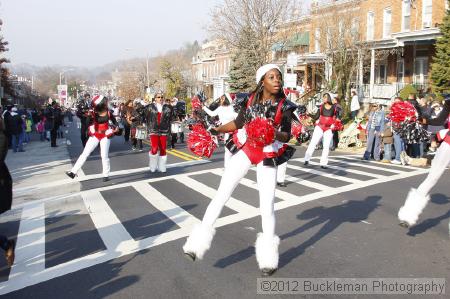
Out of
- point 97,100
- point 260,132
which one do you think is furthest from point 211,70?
point 260,132

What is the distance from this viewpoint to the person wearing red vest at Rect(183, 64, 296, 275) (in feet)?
16.4

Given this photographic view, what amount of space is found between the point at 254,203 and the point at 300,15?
24.8 m

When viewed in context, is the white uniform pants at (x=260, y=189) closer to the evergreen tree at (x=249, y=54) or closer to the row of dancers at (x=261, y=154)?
the row of dancers at (x=261, y=154)

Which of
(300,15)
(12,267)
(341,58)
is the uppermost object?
(300,15)

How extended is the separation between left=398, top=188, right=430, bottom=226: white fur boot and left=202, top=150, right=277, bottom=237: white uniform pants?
7.73 feet

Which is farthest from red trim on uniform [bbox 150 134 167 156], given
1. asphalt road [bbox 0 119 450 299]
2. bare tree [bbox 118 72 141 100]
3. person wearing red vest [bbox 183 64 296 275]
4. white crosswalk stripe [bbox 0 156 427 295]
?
bare tree [bbox 118 72 141 100]

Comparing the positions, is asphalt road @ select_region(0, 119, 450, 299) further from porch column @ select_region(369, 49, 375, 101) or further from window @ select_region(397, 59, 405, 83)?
window @ select_region(397, 59, 405, 83)

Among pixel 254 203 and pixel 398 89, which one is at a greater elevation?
pixel 398 89

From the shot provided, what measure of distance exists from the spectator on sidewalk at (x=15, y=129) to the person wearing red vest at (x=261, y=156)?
16096mm

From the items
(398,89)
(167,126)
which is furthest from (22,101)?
(167,126)

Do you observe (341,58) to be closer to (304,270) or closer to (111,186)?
(111,186)

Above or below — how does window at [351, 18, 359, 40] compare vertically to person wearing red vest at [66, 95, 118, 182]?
above

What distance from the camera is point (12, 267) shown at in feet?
18.1

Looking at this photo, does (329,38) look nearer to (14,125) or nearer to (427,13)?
(427,13)
